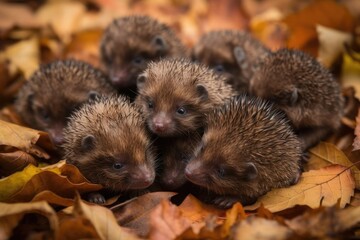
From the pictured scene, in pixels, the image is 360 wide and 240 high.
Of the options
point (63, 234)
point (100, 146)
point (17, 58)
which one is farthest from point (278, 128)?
point (17, 58)

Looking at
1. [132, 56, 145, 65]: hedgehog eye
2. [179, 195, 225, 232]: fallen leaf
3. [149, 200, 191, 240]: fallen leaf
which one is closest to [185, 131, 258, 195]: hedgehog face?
[179, 195, 225, 232]: fallen leaf

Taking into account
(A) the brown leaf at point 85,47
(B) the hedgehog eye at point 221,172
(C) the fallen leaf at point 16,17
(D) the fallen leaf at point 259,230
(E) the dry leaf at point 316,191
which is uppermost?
(C) the fallen leaf at point 16,17

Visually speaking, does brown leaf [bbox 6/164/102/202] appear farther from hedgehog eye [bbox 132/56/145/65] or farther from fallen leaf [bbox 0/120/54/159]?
hedgehog eye [bbox 132/56/145/65]

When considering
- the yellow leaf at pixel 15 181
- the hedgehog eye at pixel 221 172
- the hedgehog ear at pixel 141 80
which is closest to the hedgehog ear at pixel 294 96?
the hedgehog eye at pixel 221 172

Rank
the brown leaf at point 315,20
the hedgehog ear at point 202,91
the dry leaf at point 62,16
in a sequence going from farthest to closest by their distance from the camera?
1. the dry leaf at point 62,16
2. the brown leaf at point 315,20
3. the hedgehog ear at point 202,91

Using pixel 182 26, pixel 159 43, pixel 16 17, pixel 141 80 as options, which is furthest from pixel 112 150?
pixel 16 17

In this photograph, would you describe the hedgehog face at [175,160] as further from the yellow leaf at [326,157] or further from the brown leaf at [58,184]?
the yellow leaf at [326,157]
